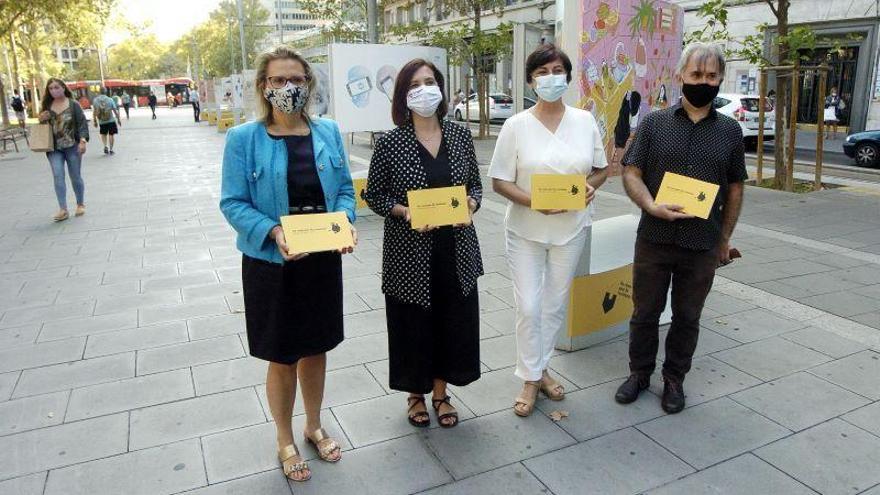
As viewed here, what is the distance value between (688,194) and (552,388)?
51.5 inches

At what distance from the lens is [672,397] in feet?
11.1

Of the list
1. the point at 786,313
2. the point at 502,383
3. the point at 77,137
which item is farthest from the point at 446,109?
the point at 77,137

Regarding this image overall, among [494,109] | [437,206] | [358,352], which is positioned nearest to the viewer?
[437,206]

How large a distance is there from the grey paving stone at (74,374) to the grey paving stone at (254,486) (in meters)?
1.48

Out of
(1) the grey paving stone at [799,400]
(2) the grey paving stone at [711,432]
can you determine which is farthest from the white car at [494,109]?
(2) the grey paving stone at [711,432]

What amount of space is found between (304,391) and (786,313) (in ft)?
12.3

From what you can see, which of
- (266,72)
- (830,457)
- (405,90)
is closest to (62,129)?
(266,72)

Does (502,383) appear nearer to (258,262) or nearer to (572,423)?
(572,423)

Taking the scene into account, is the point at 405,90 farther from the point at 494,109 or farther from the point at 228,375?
the point at 494,109

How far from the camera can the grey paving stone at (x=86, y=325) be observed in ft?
14.9

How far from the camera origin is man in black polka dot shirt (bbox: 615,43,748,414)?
3098 millimetres

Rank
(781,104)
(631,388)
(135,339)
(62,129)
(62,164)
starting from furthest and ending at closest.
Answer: (781,104) < (62,164) < (62,129) < (135,339) < (631,388)

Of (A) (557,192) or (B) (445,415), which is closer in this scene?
(A) (557,192)

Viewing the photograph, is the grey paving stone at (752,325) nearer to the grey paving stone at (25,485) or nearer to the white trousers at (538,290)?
the white trousers at (538,290)
